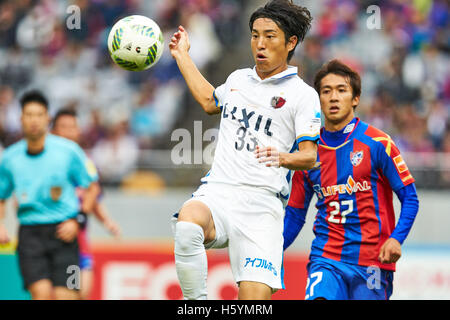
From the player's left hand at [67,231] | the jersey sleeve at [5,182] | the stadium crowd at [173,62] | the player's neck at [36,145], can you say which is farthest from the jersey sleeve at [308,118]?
the stadium crowd at [173,62]

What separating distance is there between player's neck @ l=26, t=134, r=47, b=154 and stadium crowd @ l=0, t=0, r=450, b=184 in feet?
11.1

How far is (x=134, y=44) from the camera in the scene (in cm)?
589

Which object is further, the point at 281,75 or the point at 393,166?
the point at 393,166

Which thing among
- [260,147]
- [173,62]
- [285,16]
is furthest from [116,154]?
[260,147]

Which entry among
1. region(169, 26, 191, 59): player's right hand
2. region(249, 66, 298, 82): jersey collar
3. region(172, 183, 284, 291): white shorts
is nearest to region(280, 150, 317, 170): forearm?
region(172, 183, 284, 291): white shorts

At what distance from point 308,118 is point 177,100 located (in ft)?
28.1

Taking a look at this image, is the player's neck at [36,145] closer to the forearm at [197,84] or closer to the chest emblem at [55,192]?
the chest emblem at [55,192]

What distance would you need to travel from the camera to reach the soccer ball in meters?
5.90

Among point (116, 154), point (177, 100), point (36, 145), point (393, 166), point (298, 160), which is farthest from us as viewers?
point (177, 100)

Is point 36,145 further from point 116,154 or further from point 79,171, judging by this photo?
point 116,154

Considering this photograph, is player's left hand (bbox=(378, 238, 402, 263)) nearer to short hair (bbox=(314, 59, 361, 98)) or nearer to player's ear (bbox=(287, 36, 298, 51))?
short hair (bbox=(314, 59, 361, 98))

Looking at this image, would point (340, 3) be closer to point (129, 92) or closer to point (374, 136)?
point (129, 92)
